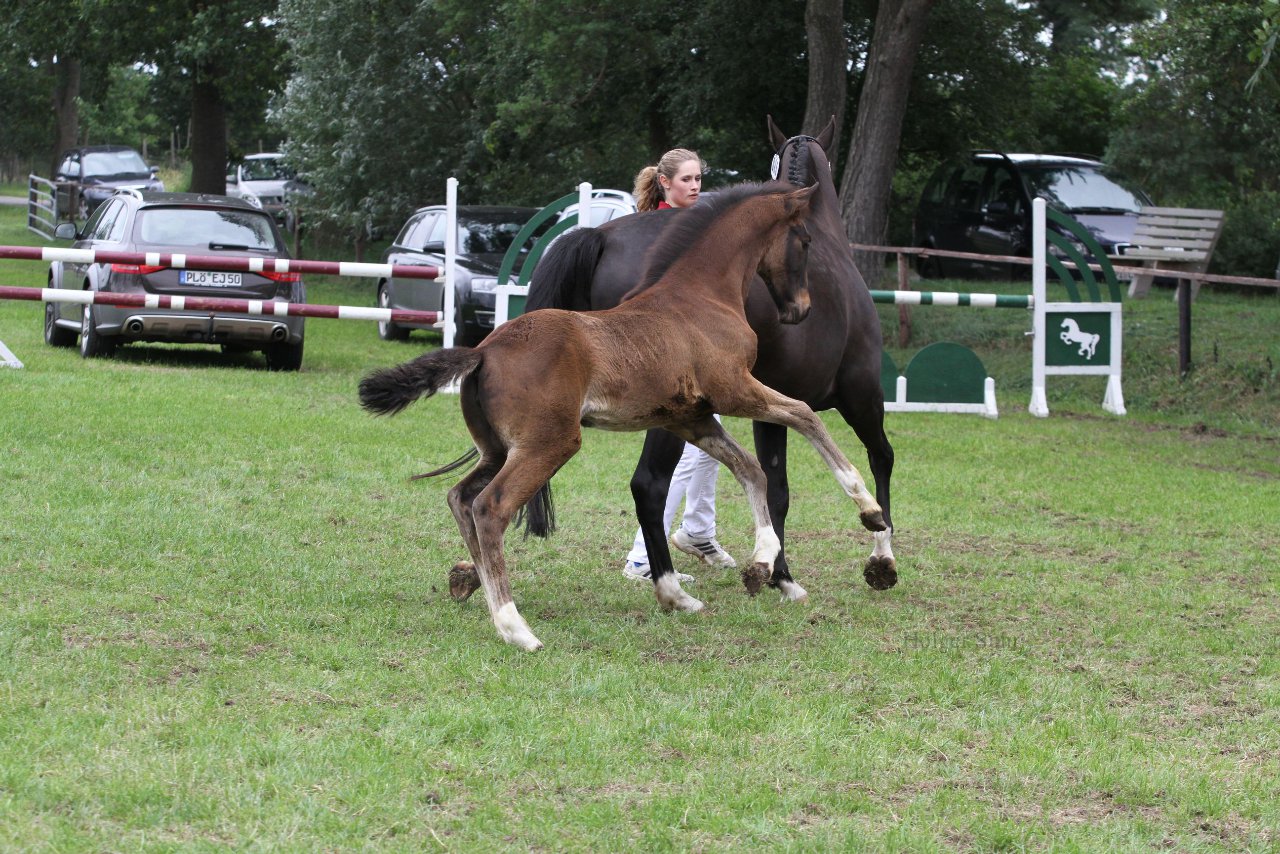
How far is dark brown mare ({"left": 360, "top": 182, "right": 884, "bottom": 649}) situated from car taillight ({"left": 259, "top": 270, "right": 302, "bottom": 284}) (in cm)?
774

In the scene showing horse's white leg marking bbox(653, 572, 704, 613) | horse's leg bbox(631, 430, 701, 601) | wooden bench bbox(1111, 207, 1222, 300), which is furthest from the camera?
wooden bench bbox(1111, 207, 1222, 300)

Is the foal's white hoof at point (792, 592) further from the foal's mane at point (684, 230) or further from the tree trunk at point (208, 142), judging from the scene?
the tree trunk at point (208, 142)

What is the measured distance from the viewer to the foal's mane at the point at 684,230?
613cm

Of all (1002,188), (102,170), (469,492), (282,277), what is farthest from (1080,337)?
(102,170)

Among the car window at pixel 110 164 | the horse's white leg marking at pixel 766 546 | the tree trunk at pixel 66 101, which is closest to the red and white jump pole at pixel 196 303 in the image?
the horse's white leg marking at pixel 766 546

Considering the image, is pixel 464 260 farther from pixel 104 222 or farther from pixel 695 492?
pixel 695 492

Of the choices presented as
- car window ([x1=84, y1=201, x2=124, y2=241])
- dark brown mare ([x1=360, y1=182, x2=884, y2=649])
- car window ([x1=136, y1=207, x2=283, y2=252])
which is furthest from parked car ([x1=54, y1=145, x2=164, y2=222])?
dark brown mare ([x1=360, y1=182, x2=884, y2=649])

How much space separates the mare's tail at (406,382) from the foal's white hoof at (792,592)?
2036 millimetres

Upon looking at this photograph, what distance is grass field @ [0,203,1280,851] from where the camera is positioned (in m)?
3.90

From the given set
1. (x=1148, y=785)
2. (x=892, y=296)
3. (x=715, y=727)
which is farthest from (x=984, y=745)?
(x=892, y=296)

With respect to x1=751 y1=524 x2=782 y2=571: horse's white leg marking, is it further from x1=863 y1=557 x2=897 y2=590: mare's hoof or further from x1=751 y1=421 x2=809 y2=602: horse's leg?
x1=751 y1=421 x2=809 y2=602: horse's leg

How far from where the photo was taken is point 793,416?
5914mm

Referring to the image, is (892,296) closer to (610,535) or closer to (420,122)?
(610,535)

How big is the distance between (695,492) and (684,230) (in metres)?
1.74
